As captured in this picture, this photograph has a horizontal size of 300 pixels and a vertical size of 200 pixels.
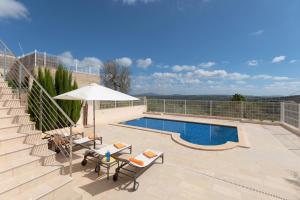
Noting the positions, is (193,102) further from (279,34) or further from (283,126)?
(279,34)

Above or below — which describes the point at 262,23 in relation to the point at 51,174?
above

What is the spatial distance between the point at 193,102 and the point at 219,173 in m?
10.8

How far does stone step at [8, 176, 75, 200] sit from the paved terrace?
0.65 m

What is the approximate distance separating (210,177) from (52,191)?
11.7 feet

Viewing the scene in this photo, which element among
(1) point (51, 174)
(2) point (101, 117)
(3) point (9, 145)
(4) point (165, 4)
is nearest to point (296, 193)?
(1) point (51, 174)

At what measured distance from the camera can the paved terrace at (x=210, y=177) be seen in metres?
3.35

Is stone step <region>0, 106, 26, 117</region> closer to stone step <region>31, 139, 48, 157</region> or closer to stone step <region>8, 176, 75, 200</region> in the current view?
stone step <region>31, 139, 48, 157</region>

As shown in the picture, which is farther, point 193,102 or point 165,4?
point 193,102

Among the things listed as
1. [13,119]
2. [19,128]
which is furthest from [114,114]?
[19,128]

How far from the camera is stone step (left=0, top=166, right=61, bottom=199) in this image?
7.32 ft

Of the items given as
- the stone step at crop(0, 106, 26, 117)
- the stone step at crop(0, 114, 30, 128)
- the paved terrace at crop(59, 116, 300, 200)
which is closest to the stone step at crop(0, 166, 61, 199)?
the paved terrace at crop(59, 116, 300, 200)

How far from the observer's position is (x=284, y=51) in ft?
58.6

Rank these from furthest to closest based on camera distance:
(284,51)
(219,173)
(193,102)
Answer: (284,51), (193,102), (219,173)

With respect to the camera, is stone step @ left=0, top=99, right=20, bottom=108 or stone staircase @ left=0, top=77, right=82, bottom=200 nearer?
stone staircase @ left=0, top=77, right=82, bottom=200
